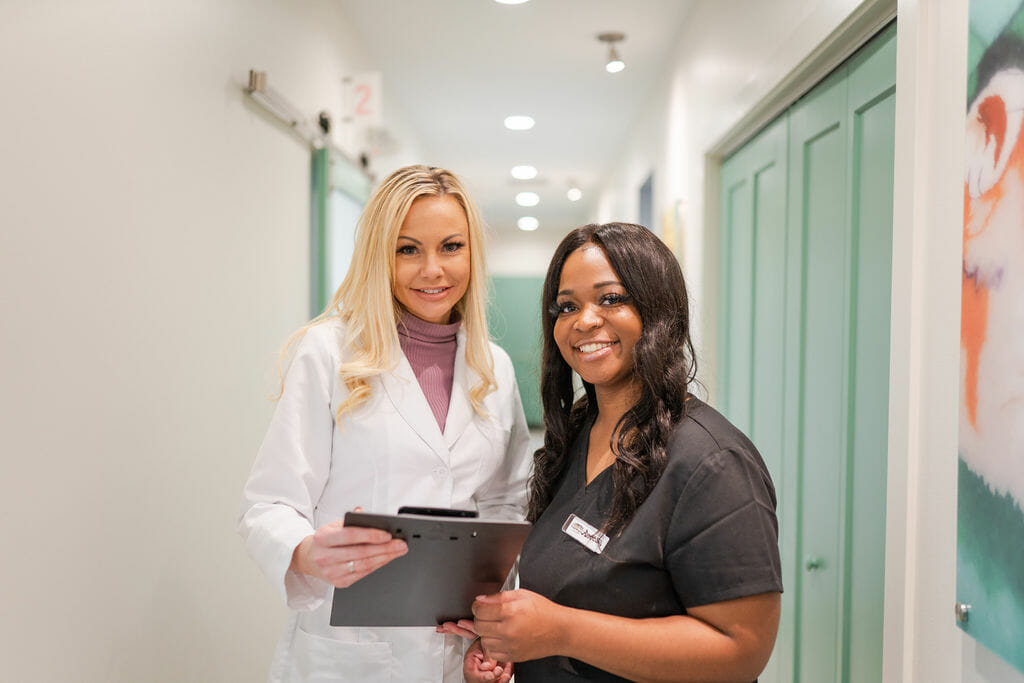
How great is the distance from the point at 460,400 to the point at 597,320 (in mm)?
435

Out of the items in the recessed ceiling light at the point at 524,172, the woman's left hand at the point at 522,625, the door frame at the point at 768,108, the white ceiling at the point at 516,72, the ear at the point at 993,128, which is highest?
the white ceiling at the point at 516,72

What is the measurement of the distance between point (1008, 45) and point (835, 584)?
1208 mm

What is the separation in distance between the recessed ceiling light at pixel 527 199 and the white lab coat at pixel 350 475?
256 inches

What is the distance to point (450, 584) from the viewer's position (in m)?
1.06

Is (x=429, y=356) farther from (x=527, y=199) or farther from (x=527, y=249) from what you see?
(x=527, y=249)

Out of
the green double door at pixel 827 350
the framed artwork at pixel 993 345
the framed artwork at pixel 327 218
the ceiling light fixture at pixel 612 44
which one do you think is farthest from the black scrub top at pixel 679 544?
the ceiling light fixture at pixel 612 44

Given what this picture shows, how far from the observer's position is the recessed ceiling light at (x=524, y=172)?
21.2ft

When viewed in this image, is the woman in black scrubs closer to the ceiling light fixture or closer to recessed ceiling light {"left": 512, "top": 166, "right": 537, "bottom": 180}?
the ceiling light fixture

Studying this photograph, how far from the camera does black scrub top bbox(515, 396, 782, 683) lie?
0.97 metres

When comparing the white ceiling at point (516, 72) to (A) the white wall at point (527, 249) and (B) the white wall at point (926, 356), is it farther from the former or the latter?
(A) the white wall at point (527, 249)

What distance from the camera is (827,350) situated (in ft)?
5.87

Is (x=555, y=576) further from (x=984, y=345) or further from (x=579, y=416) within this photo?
(x=984, y=345)

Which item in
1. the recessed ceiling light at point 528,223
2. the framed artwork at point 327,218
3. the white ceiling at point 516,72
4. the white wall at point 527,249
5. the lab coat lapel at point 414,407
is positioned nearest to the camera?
the lab coat lapel at point 414,407

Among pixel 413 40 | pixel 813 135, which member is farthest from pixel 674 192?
pixel 813 135
